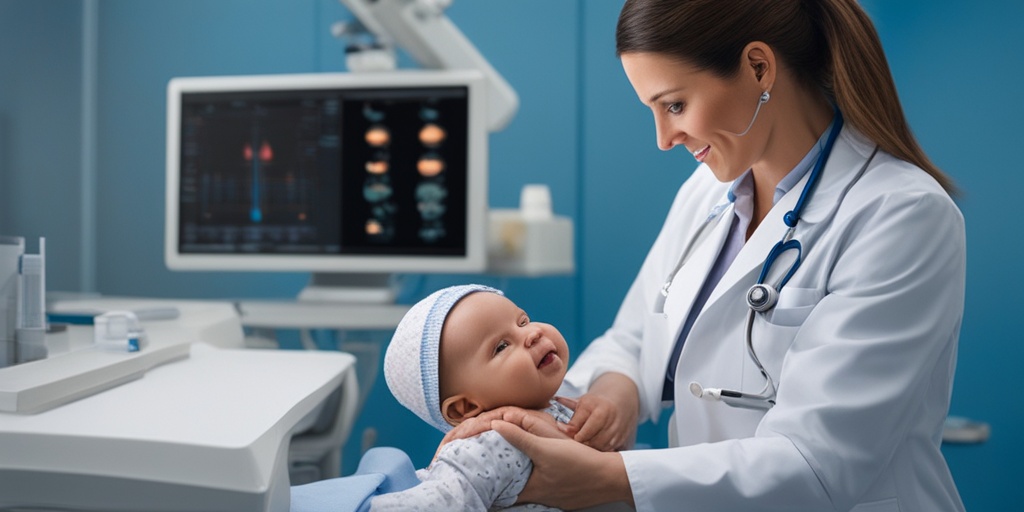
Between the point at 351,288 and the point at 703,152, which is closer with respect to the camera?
the point at 703,152

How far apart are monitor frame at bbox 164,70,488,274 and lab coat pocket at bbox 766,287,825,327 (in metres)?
0.94

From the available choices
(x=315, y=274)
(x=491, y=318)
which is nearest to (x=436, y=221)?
(x=315, y=274)

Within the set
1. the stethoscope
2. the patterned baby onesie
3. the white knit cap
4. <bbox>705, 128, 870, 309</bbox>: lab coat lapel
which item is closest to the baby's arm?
the patterned baby onesie

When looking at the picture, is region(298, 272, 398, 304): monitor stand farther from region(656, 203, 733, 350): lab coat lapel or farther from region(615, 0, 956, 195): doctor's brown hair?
region(615, 0, 956, 195): doctor's brown hair

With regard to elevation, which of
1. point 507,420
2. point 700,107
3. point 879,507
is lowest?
point 879,507

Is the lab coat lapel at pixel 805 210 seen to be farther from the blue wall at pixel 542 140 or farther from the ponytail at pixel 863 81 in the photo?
the blue wall at pixel 542 140

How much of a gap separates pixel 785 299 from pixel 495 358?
0.38 metres

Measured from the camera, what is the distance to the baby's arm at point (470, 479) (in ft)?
2.90

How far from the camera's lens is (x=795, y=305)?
1.05 metres

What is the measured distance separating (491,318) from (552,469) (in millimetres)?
221

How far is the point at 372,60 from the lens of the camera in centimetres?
202

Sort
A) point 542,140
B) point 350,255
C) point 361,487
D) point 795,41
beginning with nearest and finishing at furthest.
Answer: point 361,487 < point 795,41 < point 350,255 < point 542,140

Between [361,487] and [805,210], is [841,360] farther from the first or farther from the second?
[361,487]

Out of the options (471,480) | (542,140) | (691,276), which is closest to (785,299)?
(691,276)
